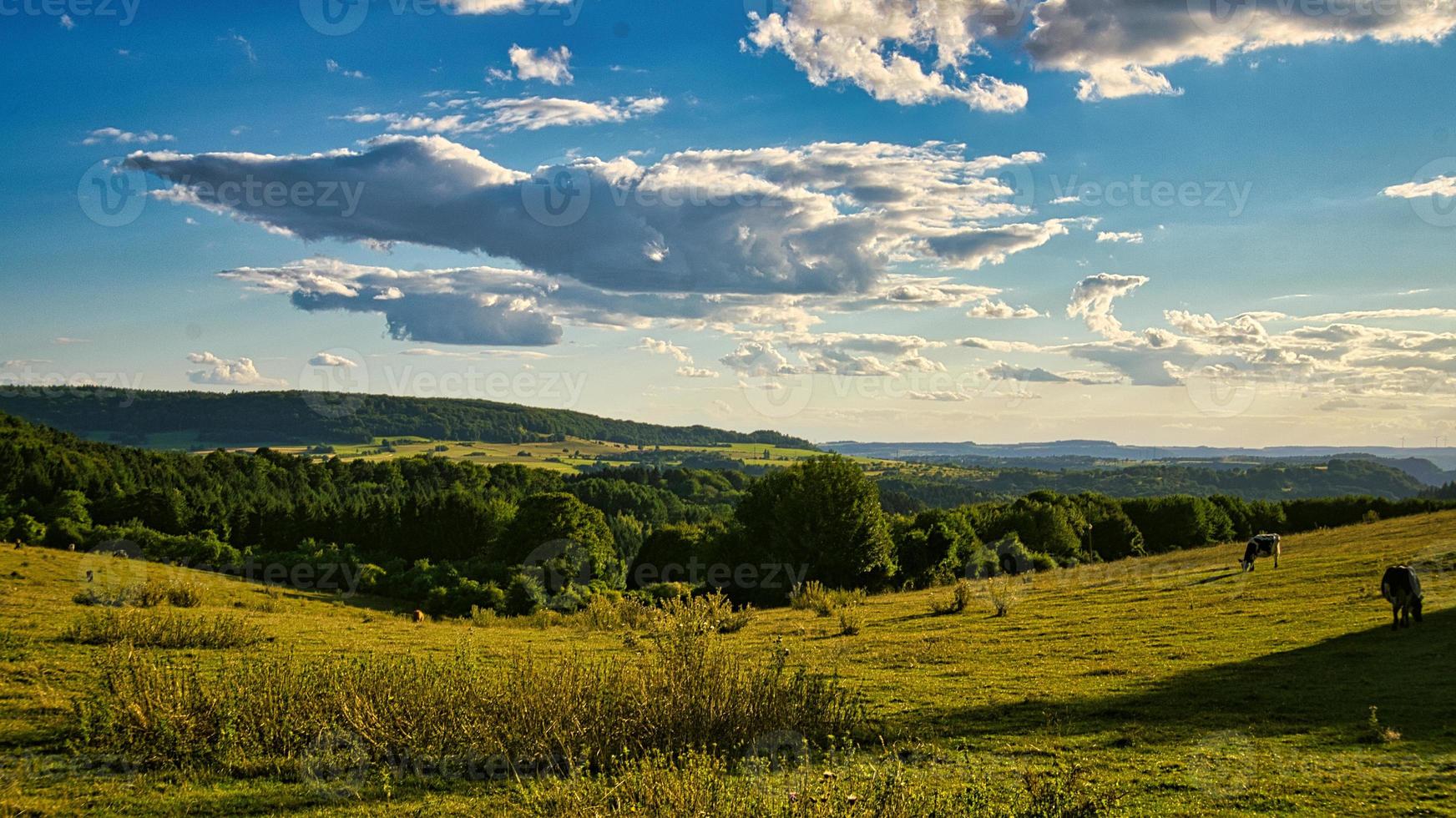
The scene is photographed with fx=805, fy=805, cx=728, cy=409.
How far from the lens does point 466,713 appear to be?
9703 mm

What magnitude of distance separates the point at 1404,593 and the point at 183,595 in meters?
29.9

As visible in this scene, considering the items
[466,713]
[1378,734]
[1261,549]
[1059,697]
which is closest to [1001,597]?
[1261,549]

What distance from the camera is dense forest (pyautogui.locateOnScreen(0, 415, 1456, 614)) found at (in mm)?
52562

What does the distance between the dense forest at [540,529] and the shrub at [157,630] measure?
45.7 feet

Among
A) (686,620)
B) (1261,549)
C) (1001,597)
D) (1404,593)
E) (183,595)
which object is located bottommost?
(183,595)

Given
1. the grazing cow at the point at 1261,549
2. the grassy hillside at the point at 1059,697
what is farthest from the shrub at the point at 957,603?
the grazing cow at the point at 1261,549

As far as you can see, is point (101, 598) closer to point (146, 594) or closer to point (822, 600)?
point (146, 594)

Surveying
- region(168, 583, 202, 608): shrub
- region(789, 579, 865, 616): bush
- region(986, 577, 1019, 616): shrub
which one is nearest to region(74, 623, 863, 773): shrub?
region(168, 583, 202, 608): shrub

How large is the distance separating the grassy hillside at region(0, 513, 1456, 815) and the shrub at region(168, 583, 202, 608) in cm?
157

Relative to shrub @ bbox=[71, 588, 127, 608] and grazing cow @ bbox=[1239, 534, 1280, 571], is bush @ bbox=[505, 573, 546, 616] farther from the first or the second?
grazing cow @ bbox=[1239, 534, 1280, 571]

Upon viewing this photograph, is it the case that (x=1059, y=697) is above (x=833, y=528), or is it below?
above

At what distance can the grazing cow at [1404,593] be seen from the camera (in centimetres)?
1619

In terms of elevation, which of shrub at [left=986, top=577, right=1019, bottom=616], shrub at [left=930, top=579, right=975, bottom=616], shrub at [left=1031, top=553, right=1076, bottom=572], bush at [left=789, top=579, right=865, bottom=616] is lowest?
shrub at [left=1031, top=553, right=1076, bottom=572]

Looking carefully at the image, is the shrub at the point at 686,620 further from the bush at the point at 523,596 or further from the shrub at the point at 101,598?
the bush at the point at 523,596
